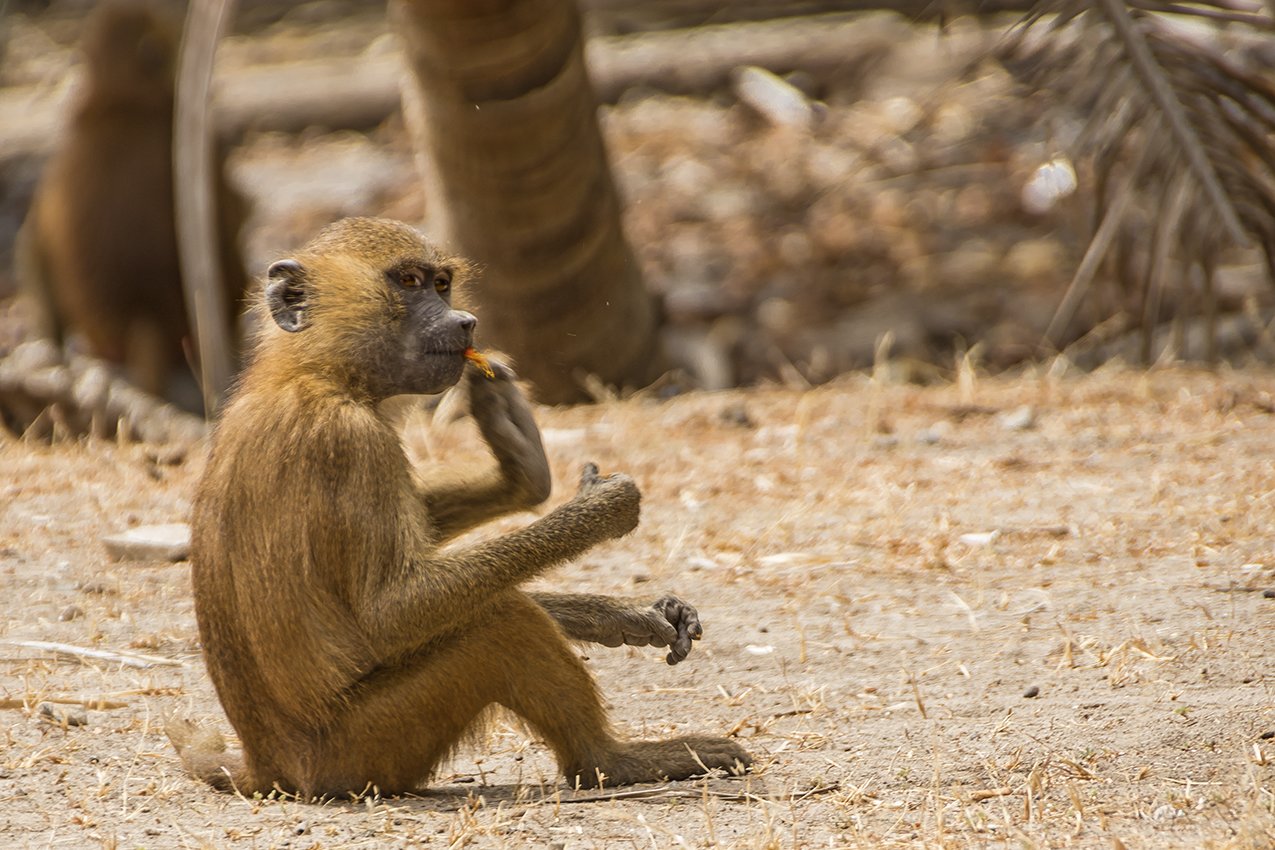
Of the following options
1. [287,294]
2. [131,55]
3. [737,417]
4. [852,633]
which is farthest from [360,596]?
[131,55]

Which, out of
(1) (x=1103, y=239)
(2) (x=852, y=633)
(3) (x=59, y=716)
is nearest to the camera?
A: (3) (x=59, y=716)

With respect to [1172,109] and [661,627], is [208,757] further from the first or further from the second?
[1172,109]

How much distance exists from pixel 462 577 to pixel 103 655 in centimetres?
149

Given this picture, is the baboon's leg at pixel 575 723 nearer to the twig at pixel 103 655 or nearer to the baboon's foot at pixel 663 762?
the baboon's foot at pixel 663 762

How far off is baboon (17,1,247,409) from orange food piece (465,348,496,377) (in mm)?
5341

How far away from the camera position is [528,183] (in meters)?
7.25

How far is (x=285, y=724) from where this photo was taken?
3.61 meters

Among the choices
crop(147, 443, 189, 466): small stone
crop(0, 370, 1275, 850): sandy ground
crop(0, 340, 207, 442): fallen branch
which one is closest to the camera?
crop(0, 370, 1275, 850): sandy ground

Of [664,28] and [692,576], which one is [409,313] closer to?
[692,576]

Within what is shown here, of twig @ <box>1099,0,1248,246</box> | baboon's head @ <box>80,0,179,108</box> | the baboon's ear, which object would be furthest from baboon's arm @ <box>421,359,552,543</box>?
baboon's head @ <box>80,0,179,108</box>

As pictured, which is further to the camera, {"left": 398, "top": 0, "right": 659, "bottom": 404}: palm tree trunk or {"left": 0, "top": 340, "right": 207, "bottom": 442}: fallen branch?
{"left": 0, "top": 340, "right": 207, "bottom": 442}: fallen branch

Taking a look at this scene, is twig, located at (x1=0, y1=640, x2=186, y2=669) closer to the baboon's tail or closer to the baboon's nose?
the baboon's tail

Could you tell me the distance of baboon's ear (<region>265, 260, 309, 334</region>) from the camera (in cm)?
383

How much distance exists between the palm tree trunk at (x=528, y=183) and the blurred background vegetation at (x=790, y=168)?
2 cm
